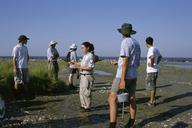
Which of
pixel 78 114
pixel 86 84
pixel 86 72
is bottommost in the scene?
pixel 78 114

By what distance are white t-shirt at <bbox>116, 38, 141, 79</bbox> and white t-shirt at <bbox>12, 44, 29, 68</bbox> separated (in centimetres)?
517

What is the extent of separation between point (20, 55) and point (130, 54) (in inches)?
213

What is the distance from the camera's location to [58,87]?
1694 centimetres

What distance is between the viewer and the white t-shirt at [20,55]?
43.3ft

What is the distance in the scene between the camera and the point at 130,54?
29.5ft

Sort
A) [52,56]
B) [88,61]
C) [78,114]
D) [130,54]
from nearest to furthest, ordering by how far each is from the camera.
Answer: [130,54] → [78,114] → [88,61] → [52,56]

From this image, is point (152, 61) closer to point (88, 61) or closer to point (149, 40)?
point (149, 40)

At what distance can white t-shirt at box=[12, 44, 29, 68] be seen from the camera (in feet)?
43.3

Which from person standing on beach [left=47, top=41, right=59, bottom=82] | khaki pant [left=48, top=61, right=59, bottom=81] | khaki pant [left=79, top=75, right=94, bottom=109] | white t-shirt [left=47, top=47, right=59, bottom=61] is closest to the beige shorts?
khaki pant [left=79, top=75, right=94, bottom=109]

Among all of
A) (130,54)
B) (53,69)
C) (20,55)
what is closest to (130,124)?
(130,54)

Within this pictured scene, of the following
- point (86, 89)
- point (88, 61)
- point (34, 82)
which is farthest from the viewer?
point (34, 82)

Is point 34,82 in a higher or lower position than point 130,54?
lower

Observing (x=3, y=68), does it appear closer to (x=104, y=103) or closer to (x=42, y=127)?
(x=104, y=103)

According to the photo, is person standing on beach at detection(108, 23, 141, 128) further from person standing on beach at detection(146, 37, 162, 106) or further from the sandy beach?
person standing on beach at detection(146, 37, 162, 106)
